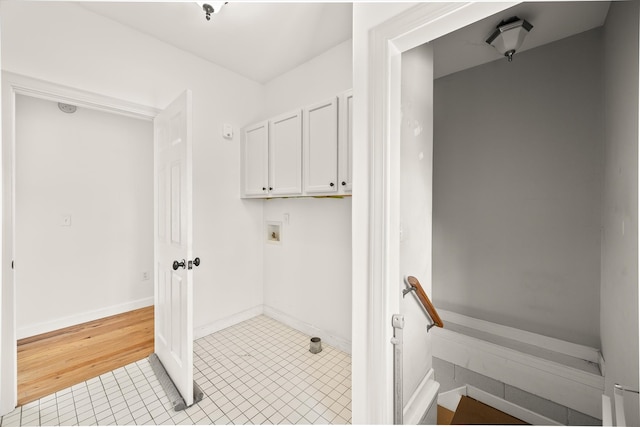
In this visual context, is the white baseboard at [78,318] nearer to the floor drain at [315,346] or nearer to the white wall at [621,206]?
the floor drain at [315,346]

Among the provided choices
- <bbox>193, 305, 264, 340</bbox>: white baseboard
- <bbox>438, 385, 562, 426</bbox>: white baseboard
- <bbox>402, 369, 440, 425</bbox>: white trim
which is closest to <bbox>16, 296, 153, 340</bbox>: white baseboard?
<bbox>193, 305, 264, 340</bbox>: white baseboard

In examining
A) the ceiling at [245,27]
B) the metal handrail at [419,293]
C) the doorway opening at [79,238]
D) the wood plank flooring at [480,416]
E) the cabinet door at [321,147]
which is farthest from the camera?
the doorway opening at [79,238]

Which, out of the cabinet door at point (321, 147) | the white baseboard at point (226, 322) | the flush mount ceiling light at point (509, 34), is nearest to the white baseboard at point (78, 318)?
the white baseboard at point (226, 322)

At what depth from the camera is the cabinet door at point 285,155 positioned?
7.47 ft

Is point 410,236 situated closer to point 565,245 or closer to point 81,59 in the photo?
point 565,245

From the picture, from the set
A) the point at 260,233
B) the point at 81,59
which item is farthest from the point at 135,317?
the point at 81,59

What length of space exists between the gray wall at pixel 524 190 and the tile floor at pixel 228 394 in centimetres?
130

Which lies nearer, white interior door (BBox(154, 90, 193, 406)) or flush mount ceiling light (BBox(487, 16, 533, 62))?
flush mount ceiling light (BBox(487, 16, 533, 62))

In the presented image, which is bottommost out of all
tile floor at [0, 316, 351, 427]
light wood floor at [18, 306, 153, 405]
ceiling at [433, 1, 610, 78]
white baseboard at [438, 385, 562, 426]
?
white baseboard at [438, 385, 562, 426]

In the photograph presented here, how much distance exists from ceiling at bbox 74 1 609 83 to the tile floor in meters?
2.56

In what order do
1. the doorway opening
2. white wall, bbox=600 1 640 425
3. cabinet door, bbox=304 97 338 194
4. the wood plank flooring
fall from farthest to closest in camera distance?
the doorway opening
cabinet door, bbox=304 97 338 194
the wood plank flooring
white wall, bbox=600 1 640 425

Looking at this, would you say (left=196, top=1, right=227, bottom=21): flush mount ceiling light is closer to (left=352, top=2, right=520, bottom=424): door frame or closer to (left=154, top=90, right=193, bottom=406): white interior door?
(left=154, top=90, right=193, bottom=406): white interior door

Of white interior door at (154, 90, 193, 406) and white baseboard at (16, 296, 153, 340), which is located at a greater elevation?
white interior door at (154, 90, 193, 406)

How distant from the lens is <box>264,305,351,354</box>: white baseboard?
7.72ft
